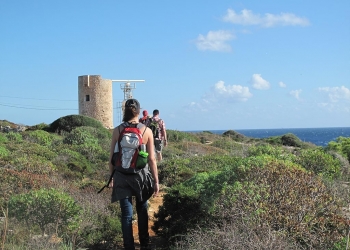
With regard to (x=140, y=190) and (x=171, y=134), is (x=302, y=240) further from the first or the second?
(x=171, y=134)

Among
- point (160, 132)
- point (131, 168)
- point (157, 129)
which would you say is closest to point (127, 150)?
point (131, 168)

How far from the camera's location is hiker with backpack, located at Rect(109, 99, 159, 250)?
5.28 m

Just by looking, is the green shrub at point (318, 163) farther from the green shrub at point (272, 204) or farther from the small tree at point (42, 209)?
the small tree at point (42, 209)

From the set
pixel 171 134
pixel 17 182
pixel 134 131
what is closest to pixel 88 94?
pixel 171 134

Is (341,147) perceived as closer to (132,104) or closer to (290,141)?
(132,104)

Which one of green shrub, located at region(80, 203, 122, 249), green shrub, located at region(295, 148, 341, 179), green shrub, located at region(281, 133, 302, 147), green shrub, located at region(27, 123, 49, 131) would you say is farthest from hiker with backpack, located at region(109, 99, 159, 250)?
green shrub, located at region(27, 123, 49, 131)

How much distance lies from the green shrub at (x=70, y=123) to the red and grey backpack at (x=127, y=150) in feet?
84.4

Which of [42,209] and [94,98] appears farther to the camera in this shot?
[94,98]

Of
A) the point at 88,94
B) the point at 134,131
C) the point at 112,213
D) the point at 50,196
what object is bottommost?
the point at 112,213

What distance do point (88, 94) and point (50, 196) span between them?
114 feet

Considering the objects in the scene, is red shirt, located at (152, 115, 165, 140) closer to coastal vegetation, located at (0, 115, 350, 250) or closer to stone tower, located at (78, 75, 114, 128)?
coastal vegetation, located at (0, 115, 350, 250)

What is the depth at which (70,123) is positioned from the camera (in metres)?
31.6

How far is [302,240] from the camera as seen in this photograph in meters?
4.78

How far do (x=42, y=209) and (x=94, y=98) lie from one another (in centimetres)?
3453
